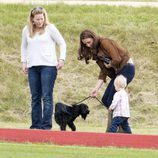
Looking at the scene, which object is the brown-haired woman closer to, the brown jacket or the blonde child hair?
the brown jacket

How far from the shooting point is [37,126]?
12.1 metres

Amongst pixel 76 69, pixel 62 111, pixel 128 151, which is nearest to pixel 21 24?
pixel 76 69

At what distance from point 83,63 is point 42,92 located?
10.1 m

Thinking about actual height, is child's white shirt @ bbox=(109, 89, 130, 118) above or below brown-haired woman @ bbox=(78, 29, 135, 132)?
below

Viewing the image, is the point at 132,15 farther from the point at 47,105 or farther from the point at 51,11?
the point at 47,105

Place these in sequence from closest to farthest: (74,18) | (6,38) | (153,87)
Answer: (153,87) < (6,38) < (74,18)

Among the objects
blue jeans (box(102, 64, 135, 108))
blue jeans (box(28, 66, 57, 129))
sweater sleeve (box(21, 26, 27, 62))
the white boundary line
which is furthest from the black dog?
the white boundary line

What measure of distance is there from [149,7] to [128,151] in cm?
1651

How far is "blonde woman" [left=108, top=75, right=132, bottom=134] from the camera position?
11.8 m

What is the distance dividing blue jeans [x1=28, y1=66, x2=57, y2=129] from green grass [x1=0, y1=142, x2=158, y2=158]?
1688 mm

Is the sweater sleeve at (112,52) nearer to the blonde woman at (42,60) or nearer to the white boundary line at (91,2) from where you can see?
the blonde woman at (42,60)

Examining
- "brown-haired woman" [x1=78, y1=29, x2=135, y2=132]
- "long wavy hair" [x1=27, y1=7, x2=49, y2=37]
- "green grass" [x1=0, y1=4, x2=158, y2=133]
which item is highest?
"long wavy hair" [x1=27, y1=7, x2=49, y2=37]

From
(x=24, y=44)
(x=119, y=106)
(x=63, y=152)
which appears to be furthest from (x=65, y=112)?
(x=63, y=152)

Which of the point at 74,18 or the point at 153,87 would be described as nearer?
the point at 153,87
